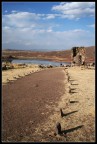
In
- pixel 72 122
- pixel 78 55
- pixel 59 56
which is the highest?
pixel 59 56

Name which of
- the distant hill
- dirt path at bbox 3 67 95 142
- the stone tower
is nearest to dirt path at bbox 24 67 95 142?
dirt path at bbox 3 67 95 142

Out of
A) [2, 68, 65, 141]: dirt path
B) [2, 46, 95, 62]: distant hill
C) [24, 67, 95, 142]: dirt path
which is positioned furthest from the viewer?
[2, 46, 95, 62]: distant hill

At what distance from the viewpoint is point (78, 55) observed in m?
47.0

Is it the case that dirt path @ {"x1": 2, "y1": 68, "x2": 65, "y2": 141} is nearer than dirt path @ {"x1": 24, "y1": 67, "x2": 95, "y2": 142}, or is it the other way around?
dirt path @ {"x1": 24, "y1": 67, "x2": 95, "y2": 142}

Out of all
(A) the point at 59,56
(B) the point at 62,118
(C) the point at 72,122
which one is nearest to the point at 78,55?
(B) the point at 62,118

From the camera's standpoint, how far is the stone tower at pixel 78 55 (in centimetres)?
4671

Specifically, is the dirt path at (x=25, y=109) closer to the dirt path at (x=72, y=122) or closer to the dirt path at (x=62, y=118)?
the dirt path at (x=62, y=118)

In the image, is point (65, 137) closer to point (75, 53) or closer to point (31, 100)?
point (31, 100)

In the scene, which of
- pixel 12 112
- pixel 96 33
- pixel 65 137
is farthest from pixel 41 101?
pixel 96 33

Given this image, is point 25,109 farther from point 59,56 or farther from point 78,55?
point 59,56

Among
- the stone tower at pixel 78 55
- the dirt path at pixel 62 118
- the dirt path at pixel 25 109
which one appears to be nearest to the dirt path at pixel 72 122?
the dirt path at pixel 62 118

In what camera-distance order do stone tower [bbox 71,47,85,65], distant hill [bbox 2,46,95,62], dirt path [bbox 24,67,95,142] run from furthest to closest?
distant hill [bbox 2,46,95,62] → stone tower [bbox 71,47,85,65] → dirt path [bbox 24,67,95,142]

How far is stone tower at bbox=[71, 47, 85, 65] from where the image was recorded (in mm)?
46713

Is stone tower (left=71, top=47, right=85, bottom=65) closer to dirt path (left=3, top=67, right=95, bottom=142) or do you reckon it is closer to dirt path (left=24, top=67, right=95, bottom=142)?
dirt path (left=3, top=67, right=95, bottom=142)
